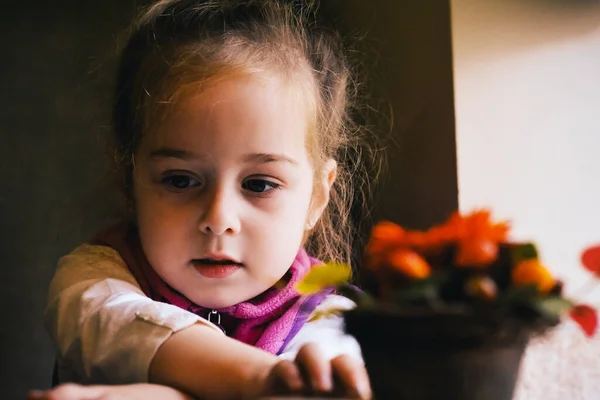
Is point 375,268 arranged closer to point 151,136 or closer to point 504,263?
point 504,263

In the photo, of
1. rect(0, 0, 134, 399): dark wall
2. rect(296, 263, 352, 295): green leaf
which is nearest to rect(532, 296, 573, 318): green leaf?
rect(296, 263, 352, 295): green leaf

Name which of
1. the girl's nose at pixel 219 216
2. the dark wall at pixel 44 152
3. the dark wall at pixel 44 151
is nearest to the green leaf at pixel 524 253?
the girl's nose at pixel 219 216

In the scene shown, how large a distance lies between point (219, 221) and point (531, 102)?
1.49ft

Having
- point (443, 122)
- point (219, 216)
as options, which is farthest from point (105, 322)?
point (443, 122)

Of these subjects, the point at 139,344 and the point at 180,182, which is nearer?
the point at 139,344

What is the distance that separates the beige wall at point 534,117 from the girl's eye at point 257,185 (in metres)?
0.26

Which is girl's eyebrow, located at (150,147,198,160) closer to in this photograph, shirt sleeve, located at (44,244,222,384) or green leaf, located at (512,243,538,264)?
shirt sleeve, located at (44,244,222,384)

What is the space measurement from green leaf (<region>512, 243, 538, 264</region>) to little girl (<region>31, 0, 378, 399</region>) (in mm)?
225

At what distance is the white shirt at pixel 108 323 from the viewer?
0.63 metres

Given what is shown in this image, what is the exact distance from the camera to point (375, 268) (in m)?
0.46

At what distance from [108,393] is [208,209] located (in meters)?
0.32

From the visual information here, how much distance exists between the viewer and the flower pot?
405 mm

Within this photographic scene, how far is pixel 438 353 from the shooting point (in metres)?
0.42

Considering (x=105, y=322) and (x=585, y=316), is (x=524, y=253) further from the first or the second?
(x=105, y=322)
